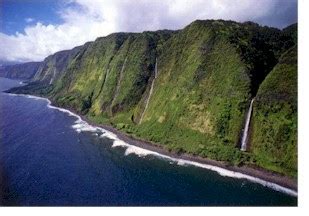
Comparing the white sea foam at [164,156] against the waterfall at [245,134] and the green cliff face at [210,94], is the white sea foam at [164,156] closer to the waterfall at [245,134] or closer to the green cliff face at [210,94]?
the green cliff face at [210,94]

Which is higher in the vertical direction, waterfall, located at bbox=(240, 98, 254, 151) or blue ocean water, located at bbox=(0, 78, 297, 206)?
waterfall, located at bbox=(240, 98, 254, 151)

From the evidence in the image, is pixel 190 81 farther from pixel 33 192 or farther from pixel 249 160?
pixel 33 192

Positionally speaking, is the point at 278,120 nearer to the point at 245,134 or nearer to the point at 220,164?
the point at 245,134

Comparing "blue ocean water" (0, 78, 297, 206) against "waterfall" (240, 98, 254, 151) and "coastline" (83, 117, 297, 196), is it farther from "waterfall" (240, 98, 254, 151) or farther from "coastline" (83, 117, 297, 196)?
"waterfall" (240, 98, 254, 151)

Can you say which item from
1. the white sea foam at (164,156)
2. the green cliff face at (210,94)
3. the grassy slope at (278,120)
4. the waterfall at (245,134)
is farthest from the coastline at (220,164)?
the waterfall at (245,134)

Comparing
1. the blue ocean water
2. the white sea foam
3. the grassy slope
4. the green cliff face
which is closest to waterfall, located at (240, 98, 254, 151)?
the green cliff face
